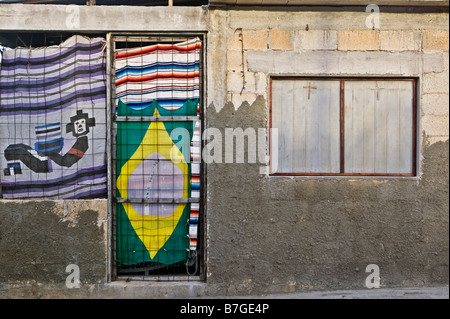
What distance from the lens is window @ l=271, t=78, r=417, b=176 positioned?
5.52m

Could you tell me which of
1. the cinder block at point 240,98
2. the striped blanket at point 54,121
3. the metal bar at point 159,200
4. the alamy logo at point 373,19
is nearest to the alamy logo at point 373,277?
the metal bar at point 159,200

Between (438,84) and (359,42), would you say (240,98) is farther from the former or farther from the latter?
(438,84)

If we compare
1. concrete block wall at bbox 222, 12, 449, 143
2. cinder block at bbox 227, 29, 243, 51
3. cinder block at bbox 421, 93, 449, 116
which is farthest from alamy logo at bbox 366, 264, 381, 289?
cinder block at bbox 227, 29, 243, 51

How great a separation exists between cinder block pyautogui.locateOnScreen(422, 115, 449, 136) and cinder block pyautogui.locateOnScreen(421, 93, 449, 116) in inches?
2.0

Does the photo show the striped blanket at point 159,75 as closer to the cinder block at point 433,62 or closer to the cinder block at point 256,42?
the cinder block at point 256,42

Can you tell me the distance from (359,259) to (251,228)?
1.37 meters

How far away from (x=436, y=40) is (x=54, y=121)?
4854 millimetres

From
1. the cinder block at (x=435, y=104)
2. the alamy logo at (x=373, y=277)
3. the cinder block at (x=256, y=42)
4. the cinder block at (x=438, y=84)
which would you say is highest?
the cinder block at (x=256, y=42)

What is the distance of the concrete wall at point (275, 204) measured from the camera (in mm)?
5406

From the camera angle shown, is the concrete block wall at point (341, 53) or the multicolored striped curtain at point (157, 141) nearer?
the concrete block wall at point (341, 53)

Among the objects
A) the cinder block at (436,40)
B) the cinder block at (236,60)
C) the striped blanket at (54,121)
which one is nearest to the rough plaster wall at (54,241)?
the striped blanket at (54,121)

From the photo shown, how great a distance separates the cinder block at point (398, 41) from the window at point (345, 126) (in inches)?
15.3

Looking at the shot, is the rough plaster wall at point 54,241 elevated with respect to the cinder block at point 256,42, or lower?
lower

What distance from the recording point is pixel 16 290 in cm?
542
